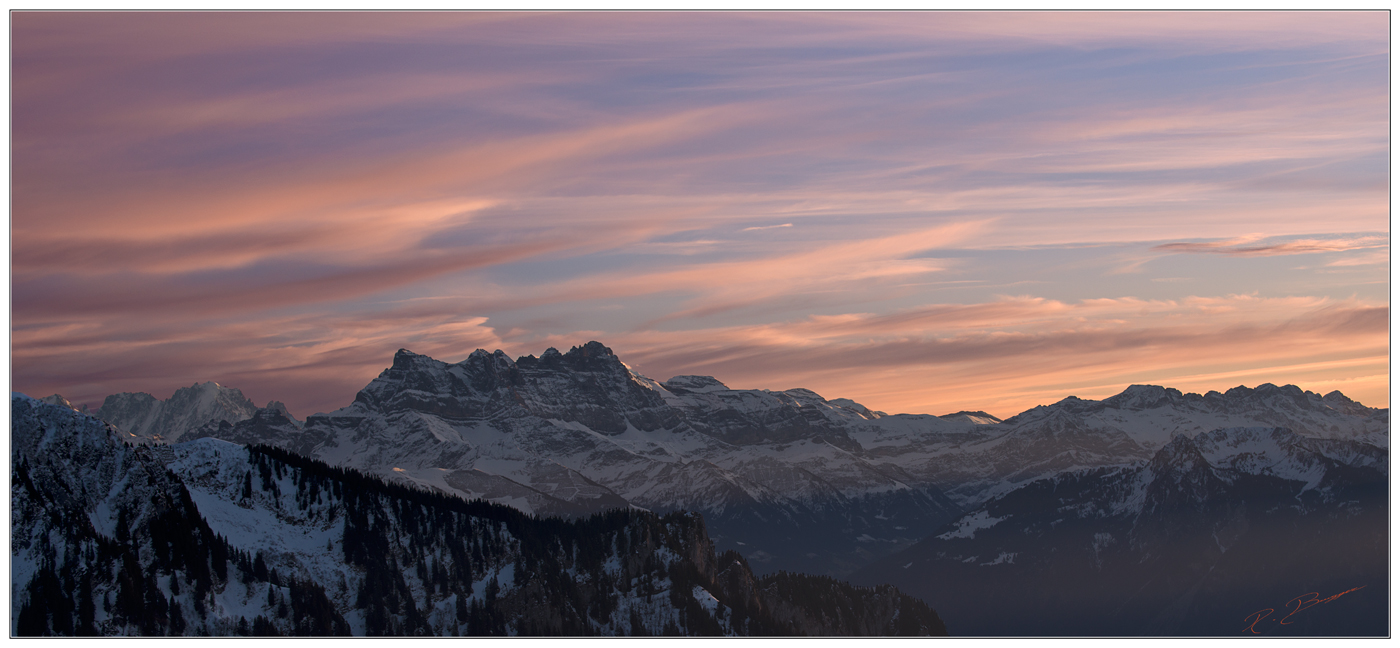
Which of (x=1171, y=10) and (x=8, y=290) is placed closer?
(x=8, y=290)

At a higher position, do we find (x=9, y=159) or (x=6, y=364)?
(x=9, y=159)

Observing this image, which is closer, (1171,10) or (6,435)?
(6,435)

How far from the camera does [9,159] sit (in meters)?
154

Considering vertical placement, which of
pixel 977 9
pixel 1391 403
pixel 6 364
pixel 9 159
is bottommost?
pixel 1391 403

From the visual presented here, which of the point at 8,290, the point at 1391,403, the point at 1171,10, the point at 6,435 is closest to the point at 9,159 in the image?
the point at 8,290

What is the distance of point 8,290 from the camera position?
513 ft
